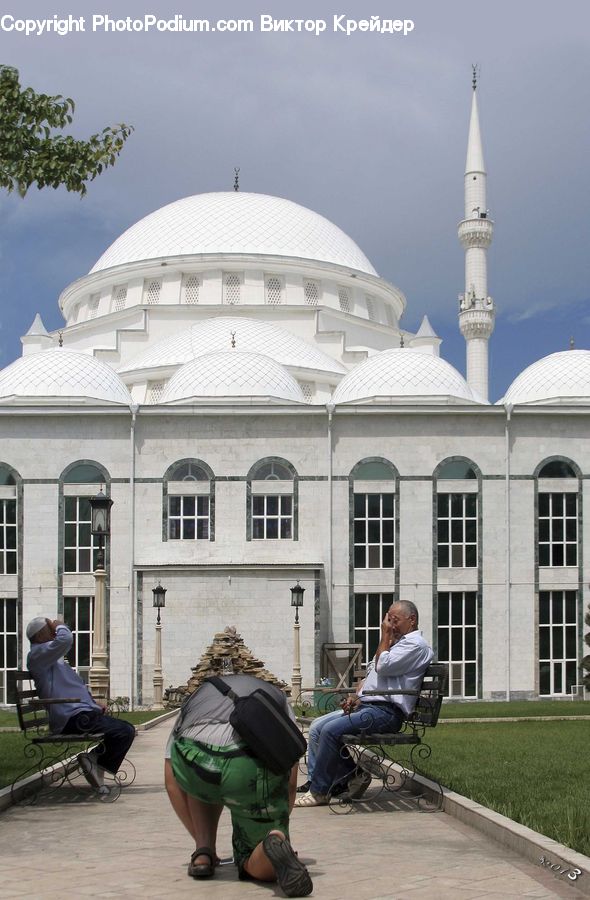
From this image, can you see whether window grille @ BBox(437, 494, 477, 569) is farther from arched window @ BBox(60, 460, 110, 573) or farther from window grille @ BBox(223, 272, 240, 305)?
window grille @ BBox(223, 272, 240, 305)

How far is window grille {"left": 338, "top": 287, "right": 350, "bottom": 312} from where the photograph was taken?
46406mm

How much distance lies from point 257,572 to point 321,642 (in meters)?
2.48

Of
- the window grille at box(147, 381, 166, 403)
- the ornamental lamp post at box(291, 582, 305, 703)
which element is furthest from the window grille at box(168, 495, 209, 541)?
the window grille at box(147, 381, 166, 403)

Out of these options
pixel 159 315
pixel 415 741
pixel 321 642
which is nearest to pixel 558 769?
pixel 415 741

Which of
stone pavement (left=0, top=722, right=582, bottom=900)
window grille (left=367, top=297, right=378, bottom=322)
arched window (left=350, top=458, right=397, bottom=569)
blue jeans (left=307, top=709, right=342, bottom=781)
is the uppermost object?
window grille (left=367, top=297, right=378, bottom=322)

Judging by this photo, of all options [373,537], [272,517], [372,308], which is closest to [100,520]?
[272,517]

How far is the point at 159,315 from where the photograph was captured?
44062 millimetres

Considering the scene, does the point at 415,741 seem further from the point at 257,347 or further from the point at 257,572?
the point at 257,347

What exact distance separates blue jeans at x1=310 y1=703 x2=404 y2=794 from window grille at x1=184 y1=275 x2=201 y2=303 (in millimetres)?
36099

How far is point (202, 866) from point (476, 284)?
43.6 meters

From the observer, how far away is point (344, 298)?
153 feet

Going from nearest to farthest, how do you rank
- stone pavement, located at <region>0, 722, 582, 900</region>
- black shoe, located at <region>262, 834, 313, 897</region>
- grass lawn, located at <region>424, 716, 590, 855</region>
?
black shoe, located at <region>262, 834, 313, 897</region>
stone pavement, located at <region>0, 722, 582, 900</region>
grass lawn, located at <region>424, 716, 590, 855</region>

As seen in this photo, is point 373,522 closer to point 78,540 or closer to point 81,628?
point 78,540

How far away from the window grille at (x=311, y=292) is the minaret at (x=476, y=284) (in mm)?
6200
